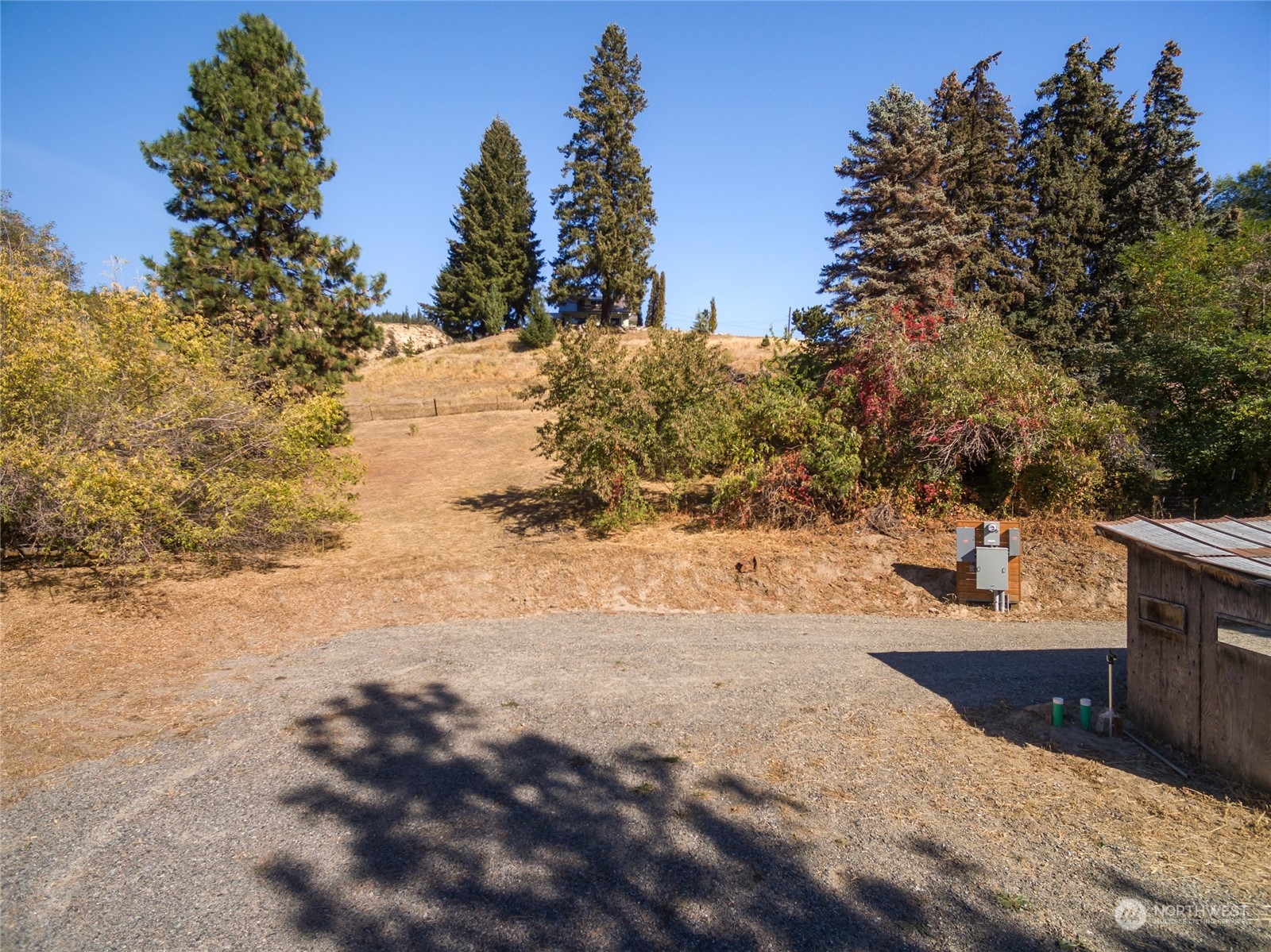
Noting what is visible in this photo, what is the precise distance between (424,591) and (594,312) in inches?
1200

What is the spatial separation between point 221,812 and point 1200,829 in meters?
6.41

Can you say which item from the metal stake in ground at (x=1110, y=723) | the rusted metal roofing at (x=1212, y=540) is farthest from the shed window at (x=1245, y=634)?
the metal stake in ground at (x=1110, y=723)

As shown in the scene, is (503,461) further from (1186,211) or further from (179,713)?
(1186,211)

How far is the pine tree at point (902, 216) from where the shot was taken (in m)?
19.8

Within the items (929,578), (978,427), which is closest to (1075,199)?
(978,427)

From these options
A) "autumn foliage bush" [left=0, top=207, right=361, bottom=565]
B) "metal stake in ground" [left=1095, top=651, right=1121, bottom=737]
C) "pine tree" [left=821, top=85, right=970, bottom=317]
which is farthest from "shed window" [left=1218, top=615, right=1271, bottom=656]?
"pine tree" [left=821, top=85, right=970, bottom=317]

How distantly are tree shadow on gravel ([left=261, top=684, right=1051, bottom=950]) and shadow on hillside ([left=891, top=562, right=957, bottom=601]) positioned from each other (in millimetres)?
7102

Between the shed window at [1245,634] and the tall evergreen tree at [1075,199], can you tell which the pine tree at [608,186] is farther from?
the shed window at [1245,634]

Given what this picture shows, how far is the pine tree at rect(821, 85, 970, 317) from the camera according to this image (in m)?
19.8

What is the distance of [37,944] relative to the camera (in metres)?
3.46

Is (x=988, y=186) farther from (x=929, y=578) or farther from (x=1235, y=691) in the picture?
(x=1235, y=691)

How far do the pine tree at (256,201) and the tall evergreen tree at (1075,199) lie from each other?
22075 mm

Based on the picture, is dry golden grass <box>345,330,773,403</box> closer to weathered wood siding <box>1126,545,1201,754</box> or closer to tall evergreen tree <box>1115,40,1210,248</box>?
tall evergreen tree <box>1115,40,1210,248</box>

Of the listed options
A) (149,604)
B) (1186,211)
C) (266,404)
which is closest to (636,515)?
(266,404)
